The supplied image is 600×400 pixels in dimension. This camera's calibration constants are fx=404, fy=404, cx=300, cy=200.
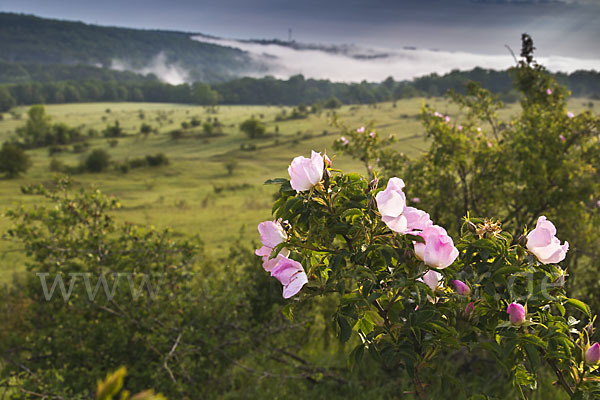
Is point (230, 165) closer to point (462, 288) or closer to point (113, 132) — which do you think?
point (113, 132)

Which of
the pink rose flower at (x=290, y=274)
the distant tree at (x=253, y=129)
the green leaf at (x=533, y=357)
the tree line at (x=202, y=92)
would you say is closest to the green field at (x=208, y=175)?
the distant tree at (x=253, y=129)

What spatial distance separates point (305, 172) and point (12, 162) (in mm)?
39838

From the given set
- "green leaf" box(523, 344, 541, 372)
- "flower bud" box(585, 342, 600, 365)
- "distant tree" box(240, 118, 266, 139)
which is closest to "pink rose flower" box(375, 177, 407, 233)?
"green leaf" box(523, 344, 541, 372)

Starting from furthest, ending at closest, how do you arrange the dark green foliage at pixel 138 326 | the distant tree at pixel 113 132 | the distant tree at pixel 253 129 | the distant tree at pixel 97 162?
the distant tree at pixel 113 132 → the distant tree at pixel 253 129 → the distant tree at pixel 97 162 → the dark green foliage at pixel 138 326

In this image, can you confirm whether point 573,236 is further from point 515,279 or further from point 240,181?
point 240,181

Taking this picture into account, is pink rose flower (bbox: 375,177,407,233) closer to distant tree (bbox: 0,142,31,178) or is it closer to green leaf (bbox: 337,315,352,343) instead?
green leaf (bbox: 337,315,352,343)

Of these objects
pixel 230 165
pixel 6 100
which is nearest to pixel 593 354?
pixel 230 165

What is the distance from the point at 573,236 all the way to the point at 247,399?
18.7 ft

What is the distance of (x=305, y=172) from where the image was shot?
5.38 ft

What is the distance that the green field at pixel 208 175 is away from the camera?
787 inches

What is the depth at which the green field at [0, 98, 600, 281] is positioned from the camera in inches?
787

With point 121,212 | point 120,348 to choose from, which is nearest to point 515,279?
point 120,348

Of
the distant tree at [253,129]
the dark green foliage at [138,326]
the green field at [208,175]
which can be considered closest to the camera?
the dark green foliage at [138,326]

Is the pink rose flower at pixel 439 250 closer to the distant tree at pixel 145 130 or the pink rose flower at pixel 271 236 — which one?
the pink rose flower at pixel 271 236
